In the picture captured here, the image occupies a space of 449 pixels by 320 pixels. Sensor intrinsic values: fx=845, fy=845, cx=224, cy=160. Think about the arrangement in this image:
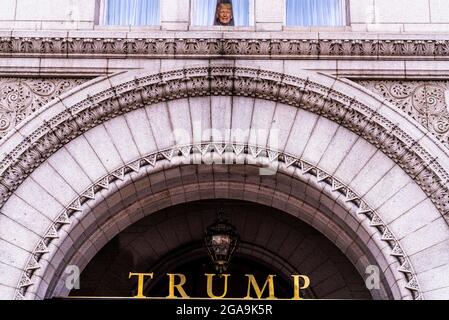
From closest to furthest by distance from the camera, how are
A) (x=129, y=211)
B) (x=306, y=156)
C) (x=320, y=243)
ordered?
(x=306, y=156) → (x=129, y=211) → (x=320, y=243)

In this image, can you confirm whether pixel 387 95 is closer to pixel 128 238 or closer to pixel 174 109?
pixel 174 109

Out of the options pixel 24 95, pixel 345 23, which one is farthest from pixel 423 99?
pixel 24 95

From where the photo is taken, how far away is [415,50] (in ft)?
38.8

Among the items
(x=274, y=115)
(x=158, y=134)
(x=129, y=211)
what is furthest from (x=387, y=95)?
(x=129, y=211)

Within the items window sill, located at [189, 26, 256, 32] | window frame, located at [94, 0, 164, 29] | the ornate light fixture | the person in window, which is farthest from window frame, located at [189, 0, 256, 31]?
the ornate light fixture

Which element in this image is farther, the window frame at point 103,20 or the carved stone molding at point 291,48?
the window frame at point 103,20

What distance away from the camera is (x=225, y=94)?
11750mm

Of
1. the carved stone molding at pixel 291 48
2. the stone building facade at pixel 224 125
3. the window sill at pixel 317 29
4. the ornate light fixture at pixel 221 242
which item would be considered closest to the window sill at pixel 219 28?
the stone building facade at pixel 224 125

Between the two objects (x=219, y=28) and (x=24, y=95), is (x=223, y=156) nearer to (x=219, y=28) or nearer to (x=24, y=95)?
(x=219, y=28)

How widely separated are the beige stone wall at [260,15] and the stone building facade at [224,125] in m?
0.02

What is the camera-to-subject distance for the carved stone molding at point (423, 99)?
37.6 feet

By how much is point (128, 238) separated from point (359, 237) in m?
5.10

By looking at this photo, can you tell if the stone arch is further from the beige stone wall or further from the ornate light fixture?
the ornate light fixture

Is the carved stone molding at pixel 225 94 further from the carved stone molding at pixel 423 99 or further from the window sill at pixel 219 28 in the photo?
the window sill at pixel 219 28
